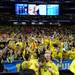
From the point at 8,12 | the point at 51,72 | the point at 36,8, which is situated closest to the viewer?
the point at 51,72

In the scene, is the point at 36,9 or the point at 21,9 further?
the point at 21,9

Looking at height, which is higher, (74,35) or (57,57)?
(57,57)

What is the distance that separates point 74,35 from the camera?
99.4 feet

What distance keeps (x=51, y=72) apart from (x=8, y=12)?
2091cm

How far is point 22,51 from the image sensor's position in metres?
15.3

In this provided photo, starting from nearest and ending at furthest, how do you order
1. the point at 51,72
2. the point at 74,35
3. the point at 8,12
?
the point at 51,72
the point at 8,12
the point at 74,35

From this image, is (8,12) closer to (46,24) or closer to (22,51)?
(46,24)

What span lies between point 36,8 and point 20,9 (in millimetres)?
1047

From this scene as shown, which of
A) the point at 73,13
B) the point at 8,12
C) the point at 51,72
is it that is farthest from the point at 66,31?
the point at 51,72

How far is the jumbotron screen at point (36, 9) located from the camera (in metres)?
24.1

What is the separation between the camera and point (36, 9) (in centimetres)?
2398

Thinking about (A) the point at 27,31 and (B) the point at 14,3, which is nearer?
(B) the point at 14,3

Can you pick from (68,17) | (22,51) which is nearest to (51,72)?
(22,51)

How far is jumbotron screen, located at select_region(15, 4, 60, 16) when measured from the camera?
24141mm
